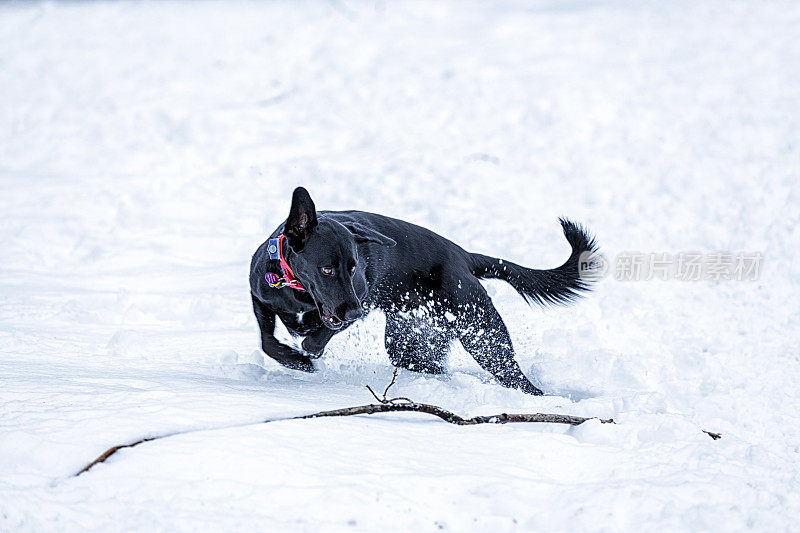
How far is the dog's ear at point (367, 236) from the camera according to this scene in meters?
3.25

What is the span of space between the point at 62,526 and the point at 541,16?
11.2 metres

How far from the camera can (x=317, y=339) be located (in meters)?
3.46

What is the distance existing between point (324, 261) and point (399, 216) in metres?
3.39

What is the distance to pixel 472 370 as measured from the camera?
3941 mm

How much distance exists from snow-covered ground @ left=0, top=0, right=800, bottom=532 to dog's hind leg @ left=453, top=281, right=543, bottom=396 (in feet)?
0.76

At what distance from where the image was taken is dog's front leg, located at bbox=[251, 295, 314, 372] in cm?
345

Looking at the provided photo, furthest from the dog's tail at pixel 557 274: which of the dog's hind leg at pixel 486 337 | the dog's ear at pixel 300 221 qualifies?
the dog's ear at pixel 300 221

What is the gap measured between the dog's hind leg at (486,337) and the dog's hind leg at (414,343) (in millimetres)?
156

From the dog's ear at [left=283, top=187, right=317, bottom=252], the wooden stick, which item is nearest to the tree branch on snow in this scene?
the wooden stick

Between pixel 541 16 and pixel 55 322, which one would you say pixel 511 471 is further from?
pixel 541 16

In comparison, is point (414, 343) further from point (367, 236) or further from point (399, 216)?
point (399, 216)

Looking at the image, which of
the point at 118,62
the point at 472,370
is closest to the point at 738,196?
the point at 472,370

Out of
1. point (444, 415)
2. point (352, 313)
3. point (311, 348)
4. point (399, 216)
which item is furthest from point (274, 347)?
point (399, 216)


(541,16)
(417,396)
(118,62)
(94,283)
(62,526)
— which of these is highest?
(541,16)
